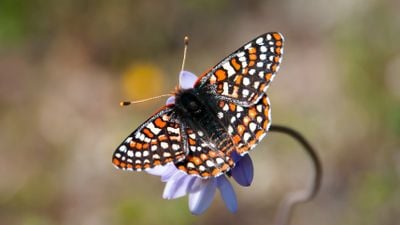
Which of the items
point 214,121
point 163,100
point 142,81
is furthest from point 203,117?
point 142,81

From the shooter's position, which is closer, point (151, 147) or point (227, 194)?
point (151, 147)

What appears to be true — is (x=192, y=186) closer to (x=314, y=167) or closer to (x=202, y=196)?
(x=202, y=196)

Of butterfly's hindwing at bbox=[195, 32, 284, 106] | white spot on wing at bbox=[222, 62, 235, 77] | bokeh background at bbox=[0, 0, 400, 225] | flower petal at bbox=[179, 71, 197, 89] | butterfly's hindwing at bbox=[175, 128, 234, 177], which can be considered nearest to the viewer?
butterfly's hindwing at bbox=[175, 128, 234, 177]

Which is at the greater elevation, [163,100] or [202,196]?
[163,100]

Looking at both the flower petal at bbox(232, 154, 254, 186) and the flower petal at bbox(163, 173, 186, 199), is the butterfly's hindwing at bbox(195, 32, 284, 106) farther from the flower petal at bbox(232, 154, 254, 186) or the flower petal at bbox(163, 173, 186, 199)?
the flower petal at bbox(163, 173, 186, 199)

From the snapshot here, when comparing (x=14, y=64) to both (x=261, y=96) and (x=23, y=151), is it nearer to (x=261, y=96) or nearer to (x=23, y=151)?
(x=23, y=151)

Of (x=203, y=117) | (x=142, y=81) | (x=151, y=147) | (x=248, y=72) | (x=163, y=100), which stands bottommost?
(x=151, y=147)

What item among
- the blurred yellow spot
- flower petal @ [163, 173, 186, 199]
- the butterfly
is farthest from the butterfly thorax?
the blurred yellow spot
